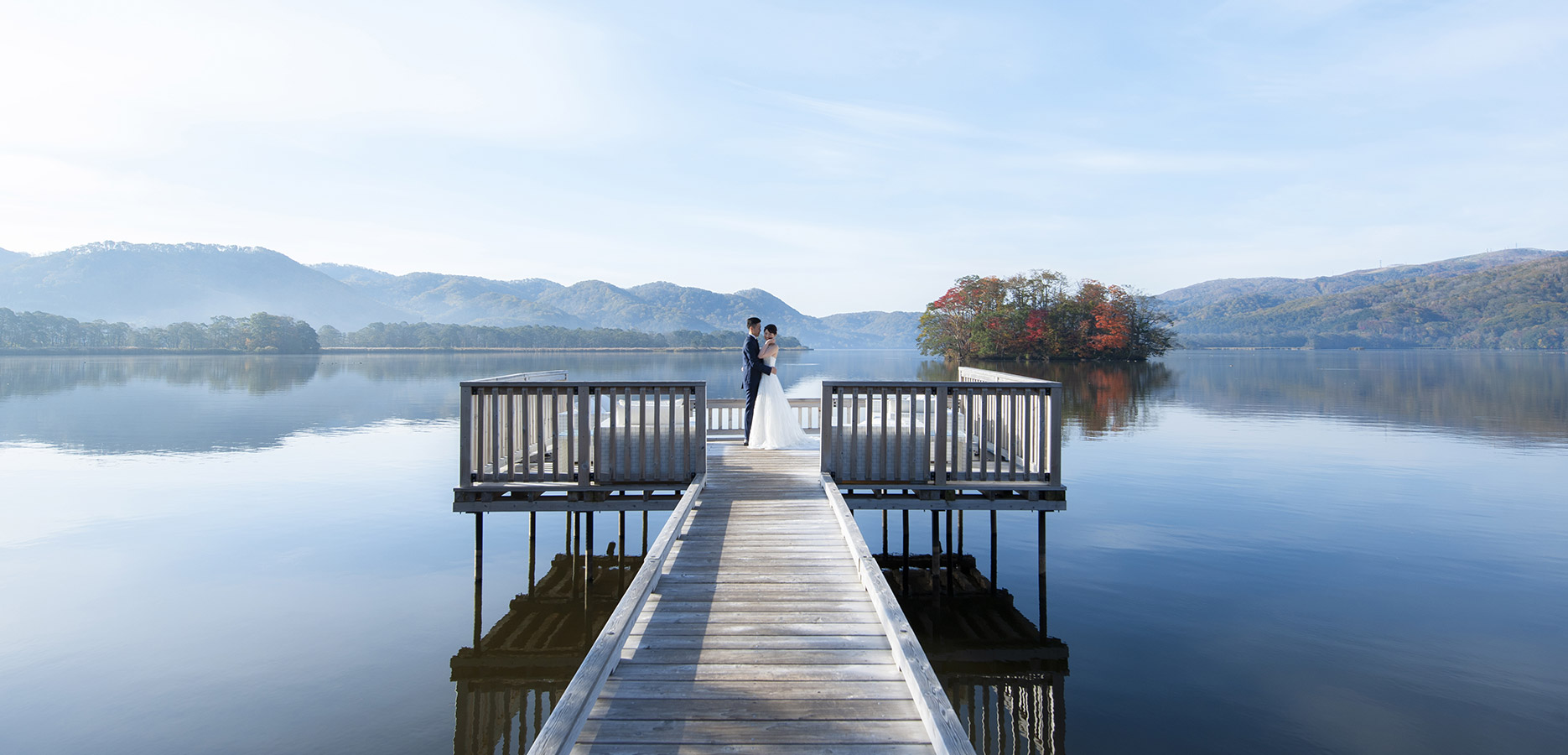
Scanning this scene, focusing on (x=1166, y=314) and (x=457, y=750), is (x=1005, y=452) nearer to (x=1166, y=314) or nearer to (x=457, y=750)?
(x=457, y=750)

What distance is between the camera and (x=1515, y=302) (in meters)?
165

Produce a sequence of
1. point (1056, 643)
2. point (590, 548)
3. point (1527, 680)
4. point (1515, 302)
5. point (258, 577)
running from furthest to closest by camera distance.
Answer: point (1515, 302), point (258, 577), point (590, 548), point (1056, 643), point (1527, 680)

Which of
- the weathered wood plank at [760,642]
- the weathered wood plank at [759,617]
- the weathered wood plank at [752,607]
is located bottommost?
the weathered wood plank at [760,642]

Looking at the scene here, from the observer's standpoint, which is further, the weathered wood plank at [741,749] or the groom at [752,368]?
the groom at [752,368]

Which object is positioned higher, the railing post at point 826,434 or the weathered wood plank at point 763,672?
the railing post at point 826,434

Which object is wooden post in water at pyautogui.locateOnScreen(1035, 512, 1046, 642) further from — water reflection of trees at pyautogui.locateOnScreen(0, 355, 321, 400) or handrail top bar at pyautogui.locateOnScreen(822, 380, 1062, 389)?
water reflection of trees at pyautogui.locateOnScreen(0, 355, 321, 400)

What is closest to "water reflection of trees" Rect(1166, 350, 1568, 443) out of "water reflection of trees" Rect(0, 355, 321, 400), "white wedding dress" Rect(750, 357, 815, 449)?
"white wedding dress" Rect(750, 357, 815, 449)

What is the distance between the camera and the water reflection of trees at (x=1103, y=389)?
27.0 metres

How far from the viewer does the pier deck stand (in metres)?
3.79

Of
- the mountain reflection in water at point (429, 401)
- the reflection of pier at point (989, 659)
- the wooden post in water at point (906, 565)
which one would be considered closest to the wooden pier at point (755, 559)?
the reflection of pier at point (989, 659)

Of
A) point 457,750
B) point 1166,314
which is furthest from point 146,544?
point 1166,314

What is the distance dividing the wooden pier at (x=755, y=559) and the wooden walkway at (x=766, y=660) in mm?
12

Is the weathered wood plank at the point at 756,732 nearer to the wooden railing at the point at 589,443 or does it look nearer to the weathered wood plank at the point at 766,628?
the weathered wood plank at the point at 766,628

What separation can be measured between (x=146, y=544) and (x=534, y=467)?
7810 mm
